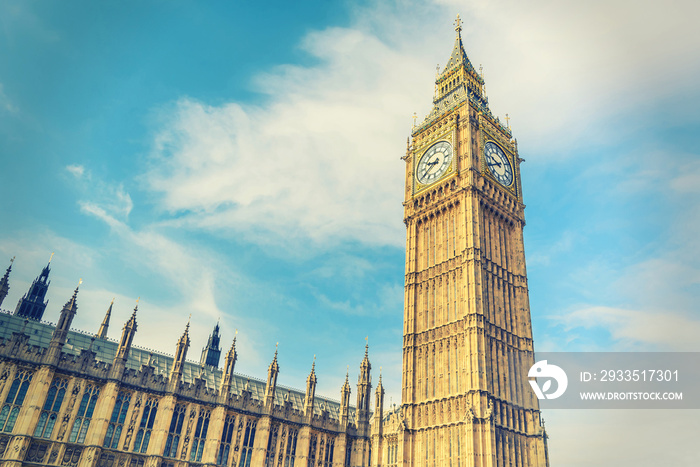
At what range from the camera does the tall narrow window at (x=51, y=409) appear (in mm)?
45656

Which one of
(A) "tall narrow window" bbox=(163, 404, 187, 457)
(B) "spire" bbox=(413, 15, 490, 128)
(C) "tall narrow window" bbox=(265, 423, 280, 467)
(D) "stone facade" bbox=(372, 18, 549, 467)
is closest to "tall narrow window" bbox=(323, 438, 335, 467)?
(D) "stone facade" bbox=(372, 18, 549, 467)

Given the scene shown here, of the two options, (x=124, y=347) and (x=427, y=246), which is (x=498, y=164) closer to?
(x=427, y=246)

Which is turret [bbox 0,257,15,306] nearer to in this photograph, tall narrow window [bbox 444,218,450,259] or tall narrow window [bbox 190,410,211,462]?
tall narrow window [bbox 190,410,211,462]

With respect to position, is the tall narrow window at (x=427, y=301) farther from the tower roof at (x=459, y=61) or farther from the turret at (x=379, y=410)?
the tower roof at (x=459, y=61)

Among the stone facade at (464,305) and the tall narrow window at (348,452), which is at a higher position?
the stone facade at (464,305)

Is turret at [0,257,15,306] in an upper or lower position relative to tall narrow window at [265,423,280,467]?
upper

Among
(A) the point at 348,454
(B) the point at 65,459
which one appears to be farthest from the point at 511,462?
(B) the point at 65,459

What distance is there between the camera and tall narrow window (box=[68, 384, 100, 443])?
4697 centimetres

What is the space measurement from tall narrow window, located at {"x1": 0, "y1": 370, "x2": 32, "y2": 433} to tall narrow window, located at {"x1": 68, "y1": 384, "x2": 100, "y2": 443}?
5035mm

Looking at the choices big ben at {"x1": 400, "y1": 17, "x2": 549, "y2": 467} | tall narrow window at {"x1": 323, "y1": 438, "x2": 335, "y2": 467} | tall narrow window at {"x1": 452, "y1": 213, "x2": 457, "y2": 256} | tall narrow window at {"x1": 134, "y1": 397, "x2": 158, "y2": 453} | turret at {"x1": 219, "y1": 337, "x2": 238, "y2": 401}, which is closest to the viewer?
tall narrow window at {"x1": 134, "y1": 397, "x2": 158, "y2": 453}

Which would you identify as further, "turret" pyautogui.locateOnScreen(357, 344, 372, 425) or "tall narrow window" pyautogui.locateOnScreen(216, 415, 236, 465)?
"turret" pyautogui.locateOnScreen(357, 344, 372, 425)

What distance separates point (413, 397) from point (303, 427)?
13844 mm

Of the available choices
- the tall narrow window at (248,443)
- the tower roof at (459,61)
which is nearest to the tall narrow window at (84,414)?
the tall narrow window at (248,443)

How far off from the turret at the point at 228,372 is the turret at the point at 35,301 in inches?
1588
